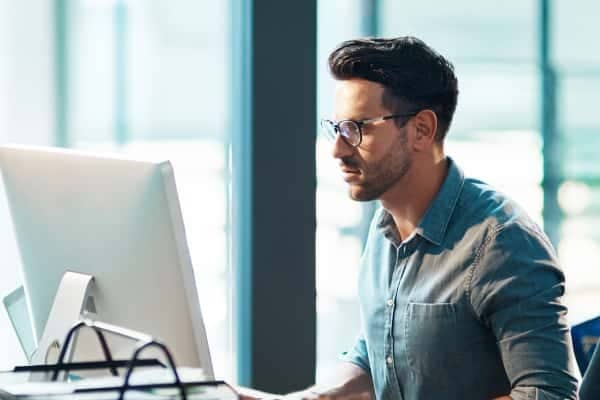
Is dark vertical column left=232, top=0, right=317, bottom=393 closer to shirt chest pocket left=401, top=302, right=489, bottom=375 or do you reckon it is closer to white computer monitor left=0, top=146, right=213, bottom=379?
shirt chest pocket left=401, top=302, right=489, bottom=375

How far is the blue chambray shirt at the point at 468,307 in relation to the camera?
1740 millimetres

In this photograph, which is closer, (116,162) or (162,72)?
(116,162)

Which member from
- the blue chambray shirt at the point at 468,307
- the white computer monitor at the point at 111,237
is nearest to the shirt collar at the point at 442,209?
the blue chambray shirt at the point at 468,307

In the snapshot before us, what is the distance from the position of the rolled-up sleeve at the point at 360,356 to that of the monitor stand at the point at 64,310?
2.24 feet

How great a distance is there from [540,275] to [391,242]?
1.21 ft

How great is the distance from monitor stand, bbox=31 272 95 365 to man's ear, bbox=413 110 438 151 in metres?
0.75

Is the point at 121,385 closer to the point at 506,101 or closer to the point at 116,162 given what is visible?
the point at 116,162

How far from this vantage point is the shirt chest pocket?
1859 mm

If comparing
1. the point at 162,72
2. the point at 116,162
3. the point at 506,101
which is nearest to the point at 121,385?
the point at 116,162

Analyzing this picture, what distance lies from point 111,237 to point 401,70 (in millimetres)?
735

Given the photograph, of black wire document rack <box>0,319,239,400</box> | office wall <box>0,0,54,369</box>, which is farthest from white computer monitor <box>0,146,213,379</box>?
office wall <box>0,0,54,369</box>

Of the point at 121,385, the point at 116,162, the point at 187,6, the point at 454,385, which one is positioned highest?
the point at 187,6

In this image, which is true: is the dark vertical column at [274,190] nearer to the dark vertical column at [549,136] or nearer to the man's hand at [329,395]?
the man's hand at [329,395]

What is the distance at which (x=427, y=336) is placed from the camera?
191 cm
